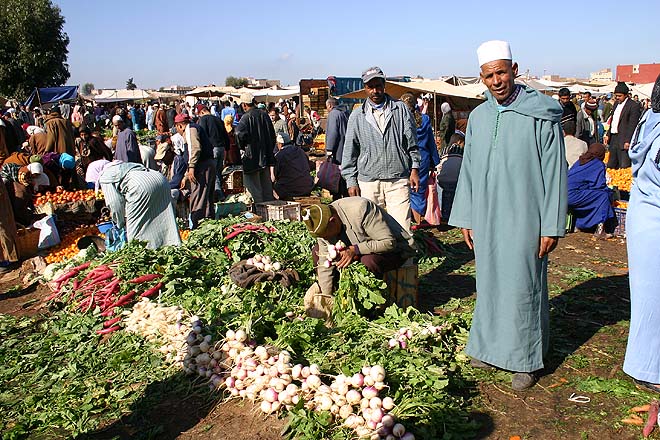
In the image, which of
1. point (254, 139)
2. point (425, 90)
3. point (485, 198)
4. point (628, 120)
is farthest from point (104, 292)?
point (425, 90)

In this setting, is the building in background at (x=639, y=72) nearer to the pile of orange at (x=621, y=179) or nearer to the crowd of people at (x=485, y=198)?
the pile of orange at (x=621, y=179)

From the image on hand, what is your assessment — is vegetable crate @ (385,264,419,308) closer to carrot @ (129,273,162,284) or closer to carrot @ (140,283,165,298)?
carrot @ (140,283,165,298)

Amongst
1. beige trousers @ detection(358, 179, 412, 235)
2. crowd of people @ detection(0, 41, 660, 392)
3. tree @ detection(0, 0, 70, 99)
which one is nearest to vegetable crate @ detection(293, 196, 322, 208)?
crowd of people @ detection(0, 41, 660, 392)

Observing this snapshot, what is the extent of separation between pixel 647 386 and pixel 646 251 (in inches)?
35.7

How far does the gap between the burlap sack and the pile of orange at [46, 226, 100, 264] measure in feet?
14.3

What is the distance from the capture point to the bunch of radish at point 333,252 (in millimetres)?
4457

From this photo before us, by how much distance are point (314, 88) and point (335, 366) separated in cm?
2139

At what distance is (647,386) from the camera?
3.46 meters

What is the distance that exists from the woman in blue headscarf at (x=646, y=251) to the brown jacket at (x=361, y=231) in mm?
1808

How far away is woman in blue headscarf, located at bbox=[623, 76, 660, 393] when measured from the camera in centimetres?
321

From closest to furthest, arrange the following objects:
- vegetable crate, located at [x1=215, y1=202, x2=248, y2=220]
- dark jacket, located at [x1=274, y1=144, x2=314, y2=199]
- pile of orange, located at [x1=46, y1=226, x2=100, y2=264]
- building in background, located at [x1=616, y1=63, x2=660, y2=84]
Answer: pile of orange, located at [x1=46, y1=226, x2=100, y2=264] → dark jacket, located at [x1=274, y1=144, x2=314, y2=199] → vegetable crate, located at [x1=215, y1=202, x2=248, y2=220] → building in background, located at [x1=616, y1=63, x2=660, y2=84]

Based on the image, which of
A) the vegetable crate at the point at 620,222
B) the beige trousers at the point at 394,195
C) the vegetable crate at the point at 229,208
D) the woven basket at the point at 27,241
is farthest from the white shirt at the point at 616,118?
the woven basket at the point at 27,241

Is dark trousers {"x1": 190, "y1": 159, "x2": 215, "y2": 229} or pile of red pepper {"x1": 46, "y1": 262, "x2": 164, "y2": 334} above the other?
dark trousers {"x1": 190, "y1": 159, "x2": 215, "y2": 229}

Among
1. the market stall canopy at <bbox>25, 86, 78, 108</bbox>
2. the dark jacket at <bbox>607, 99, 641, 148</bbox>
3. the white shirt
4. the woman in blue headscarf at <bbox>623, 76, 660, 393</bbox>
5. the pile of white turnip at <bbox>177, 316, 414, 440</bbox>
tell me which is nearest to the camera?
the pile of white turnip at <bbox>177, 316, 414, 440</bbox>
